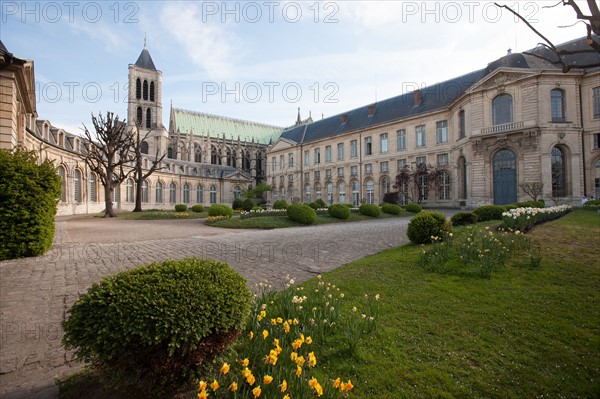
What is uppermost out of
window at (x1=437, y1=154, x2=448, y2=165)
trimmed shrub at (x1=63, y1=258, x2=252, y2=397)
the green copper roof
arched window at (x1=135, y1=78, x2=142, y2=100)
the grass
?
arched window at (x1=135, y1=78, x2=142, y2=100)

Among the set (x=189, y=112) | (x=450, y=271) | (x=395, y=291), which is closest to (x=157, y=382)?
(x=395, y=291)

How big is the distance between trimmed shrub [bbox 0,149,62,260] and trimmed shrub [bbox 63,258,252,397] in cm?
709

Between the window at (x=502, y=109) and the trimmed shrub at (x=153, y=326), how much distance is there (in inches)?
1229

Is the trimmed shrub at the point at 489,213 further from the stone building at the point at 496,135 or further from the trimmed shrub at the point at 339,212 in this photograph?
the stone building at the point at 496,135

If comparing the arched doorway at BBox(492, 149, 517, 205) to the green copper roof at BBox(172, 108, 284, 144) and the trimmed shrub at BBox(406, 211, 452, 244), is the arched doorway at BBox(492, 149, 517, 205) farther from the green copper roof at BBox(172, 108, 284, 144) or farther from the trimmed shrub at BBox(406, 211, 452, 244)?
the green copper roof at BBox(172, 108, 284, 144)

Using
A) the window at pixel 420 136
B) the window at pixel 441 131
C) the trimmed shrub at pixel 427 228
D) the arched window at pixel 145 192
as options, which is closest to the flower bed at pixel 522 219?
the trimmed shrub at pixel 427 228

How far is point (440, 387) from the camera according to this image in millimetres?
2381

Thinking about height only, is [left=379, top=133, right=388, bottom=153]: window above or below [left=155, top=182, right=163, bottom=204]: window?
above

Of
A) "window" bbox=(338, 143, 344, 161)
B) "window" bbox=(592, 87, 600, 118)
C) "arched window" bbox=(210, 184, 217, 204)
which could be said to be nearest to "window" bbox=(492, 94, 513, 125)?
"window" bbox=(592, 87, 600, 118)

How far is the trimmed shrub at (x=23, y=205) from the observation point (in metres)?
6.82

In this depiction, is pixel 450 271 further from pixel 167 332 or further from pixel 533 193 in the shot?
pixel 533 193

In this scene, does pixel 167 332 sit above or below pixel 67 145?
below

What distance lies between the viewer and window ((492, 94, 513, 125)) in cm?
2593

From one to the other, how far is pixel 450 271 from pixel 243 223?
12.2 meters
